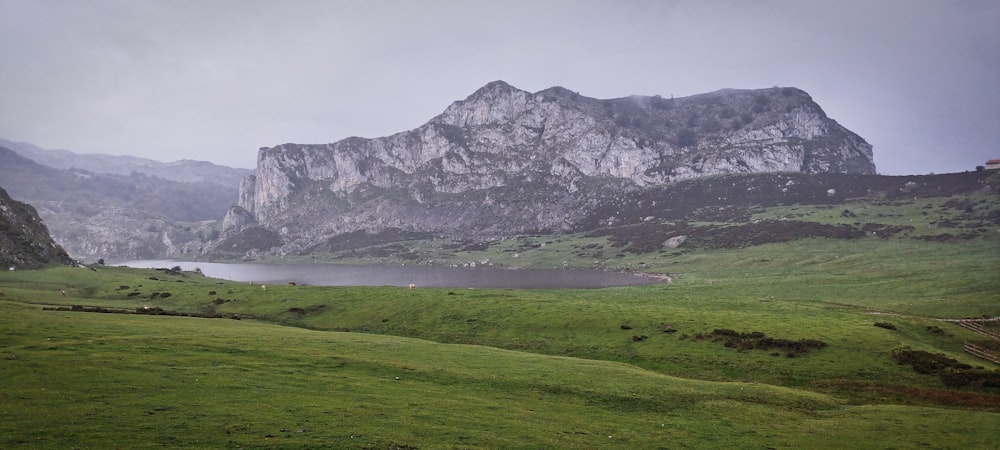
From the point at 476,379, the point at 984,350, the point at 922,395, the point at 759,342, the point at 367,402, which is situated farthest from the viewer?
the point at 984,350

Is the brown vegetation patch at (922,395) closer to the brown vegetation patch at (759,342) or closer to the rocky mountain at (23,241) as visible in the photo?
→ the brown vegetation patch at (759,342)

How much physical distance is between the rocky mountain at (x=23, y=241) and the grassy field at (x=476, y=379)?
152 ft

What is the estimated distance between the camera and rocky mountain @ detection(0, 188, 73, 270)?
109938mm

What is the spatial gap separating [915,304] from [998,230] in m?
126

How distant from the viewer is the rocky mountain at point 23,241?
361 feet

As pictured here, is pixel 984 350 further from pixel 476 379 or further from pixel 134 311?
pixel 134 311

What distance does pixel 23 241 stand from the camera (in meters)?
118

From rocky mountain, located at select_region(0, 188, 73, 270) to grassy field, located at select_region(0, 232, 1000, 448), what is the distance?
46233 mm

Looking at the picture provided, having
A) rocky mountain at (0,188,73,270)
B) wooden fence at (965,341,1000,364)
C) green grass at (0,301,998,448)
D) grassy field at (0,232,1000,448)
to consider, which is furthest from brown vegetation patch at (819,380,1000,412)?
rocky mountain at (0,188,73,270)

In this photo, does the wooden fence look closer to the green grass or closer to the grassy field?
the grassy field

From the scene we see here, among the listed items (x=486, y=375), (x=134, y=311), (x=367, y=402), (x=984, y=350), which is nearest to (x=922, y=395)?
(x=984, y=350)

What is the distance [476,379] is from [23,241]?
460 ft

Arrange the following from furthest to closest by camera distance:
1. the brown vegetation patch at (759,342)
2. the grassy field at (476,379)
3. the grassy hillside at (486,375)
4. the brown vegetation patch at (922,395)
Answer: the brown vegetation patch at (759,342) < the brown vegetation patch at (922,395) < the grassy hillside at (486,375) < the grassy field at (476,379)

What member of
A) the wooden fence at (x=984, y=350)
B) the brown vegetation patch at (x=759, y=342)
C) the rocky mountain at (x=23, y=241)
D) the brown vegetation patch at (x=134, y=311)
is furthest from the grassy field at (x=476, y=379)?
the rocky mountain at (x=23, y=241)
